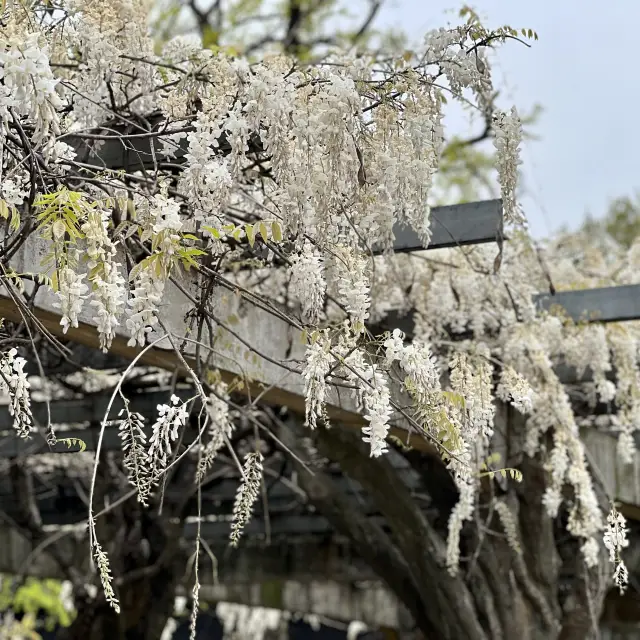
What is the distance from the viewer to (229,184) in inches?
85.0

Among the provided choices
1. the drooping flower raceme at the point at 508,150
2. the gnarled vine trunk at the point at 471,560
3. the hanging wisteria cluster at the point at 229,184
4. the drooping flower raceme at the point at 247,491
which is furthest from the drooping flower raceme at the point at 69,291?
the gnarled vine trunk at the point at 471,560

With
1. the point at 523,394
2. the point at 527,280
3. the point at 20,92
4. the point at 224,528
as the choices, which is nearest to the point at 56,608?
the point at 224,528

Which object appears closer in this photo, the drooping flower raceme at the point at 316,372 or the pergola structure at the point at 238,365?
the drooping flower raceme at the point at 316,372

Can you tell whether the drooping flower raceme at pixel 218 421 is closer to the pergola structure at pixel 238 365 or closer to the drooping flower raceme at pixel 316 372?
the pergola structure at pixel 238 365

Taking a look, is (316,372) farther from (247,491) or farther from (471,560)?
(471,560)

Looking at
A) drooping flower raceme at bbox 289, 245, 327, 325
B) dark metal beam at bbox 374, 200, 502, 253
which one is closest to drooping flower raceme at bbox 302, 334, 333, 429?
drooping flower raceme at bbox 289, 245, 327, 325

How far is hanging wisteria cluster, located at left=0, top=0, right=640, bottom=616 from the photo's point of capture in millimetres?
1948

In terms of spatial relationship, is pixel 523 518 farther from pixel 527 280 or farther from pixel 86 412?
pixel 86 412

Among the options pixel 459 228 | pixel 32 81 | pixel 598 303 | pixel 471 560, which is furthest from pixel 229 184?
pixel 471 560

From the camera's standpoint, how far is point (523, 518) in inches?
178

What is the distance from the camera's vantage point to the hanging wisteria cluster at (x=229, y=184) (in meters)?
1.95

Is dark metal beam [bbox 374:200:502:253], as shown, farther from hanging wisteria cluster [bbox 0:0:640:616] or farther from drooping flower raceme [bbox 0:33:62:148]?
drooping flower raceme [bbox 0:33:62:148]

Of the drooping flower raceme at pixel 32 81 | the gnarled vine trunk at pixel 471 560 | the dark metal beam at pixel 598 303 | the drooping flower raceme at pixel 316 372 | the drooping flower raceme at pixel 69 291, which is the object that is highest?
the dark metal beam at pixel 598 303

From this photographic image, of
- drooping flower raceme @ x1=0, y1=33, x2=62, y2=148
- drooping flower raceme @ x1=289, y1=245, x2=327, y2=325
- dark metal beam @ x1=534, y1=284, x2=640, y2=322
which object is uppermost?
dark metal beam @ x1=534, y1=284, x2=640, y2=322
